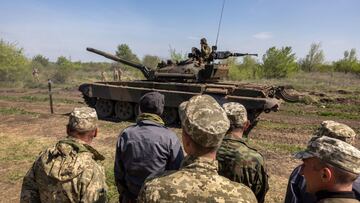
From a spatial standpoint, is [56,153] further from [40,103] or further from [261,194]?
[40,103]

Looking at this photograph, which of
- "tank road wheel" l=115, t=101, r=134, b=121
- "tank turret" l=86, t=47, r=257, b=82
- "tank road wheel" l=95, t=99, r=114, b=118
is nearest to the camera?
"tank turret" l=86, t=47, r=257, b=82

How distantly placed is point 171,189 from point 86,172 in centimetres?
117

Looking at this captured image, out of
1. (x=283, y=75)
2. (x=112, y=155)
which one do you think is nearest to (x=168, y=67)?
(x=112, y=155)

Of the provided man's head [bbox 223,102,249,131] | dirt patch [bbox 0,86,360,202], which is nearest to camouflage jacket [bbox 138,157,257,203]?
man's head [bbox 223,102,249,131]

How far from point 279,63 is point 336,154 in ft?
126

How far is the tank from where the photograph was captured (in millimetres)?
12242

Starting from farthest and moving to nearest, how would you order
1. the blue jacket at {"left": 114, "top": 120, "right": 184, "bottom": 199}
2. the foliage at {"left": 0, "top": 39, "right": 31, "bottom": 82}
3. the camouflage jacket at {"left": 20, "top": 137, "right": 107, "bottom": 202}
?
the foliage at {"left": 0, "top": 39, "right": 31, "bottom": 82}
the blue jacket at {"left": 114, "top": 120, "right": 184, "bottom": 199}
the camouflage jacket at {"left": 20, "top": 137, "right": 107, "bottom": 202}

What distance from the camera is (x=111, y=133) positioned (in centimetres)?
1177

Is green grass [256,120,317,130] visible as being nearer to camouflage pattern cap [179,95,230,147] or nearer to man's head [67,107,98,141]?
man's head [67,107,98,141]

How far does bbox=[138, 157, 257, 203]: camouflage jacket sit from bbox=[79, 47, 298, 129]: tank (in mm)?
9815

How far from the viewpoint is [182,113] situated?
230 cm

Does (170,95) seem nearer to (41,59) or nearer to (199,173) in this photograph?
(199,173)

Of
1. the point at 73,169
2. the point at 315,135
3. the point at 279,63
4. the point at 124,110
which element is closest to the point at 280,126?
the point at 124,110

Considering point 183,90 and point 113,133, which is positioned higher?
point 183,90
